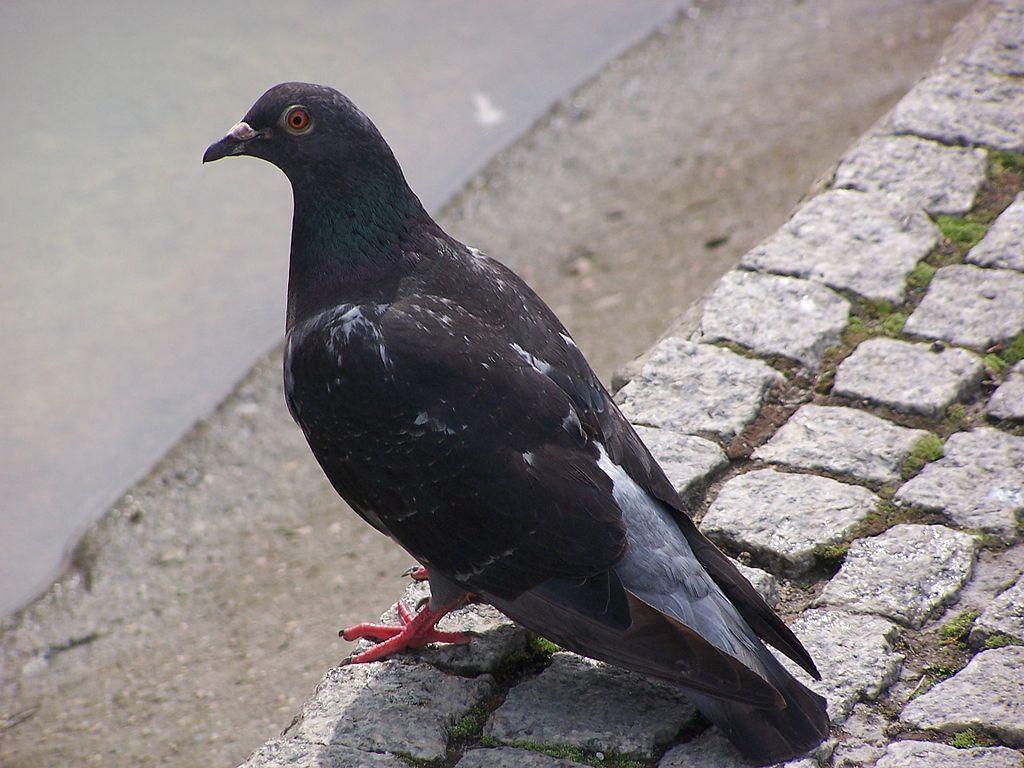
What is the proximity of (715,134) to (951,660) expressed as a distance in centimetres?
471

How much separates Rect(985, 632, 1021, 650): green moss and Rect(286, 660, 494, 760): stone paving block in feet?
4.16

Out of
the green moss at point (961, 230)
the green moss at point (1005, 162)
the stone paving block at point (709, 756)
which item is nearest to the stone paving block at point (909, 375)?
the green moss at point (961, 230)

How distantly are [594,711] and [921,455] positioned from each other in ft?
4.56

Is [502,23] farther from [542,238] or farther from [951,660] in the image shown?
[951,660]

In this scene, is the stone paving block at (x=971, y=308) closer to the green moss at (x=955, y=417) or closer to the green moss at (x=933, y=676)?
the green moss at (x=955, y=417)

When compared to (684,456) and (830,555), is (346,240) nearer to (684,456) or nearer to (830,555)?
(684,456)

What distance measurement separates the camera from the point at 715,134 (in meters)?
7.37

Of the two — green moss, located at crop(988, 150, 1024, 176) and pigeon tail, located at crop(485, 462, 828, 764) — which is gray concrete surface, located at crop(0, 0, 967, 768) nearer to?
pigeon tail, located at crop(485, 462, 828, 764)

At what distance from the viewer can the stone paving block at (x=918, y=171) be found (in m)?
4.95

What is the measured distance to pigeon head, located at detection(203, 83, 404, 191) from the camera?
345 centimetres

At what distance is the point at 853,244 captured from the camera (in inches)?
186

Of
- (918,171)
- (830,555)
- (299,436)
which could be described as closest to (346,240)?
(830,555)

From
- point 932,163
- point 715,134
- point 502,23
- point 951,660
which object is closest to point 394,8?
point 502,23

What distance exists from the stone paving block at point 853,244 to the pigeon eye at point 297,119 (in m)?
1.94
